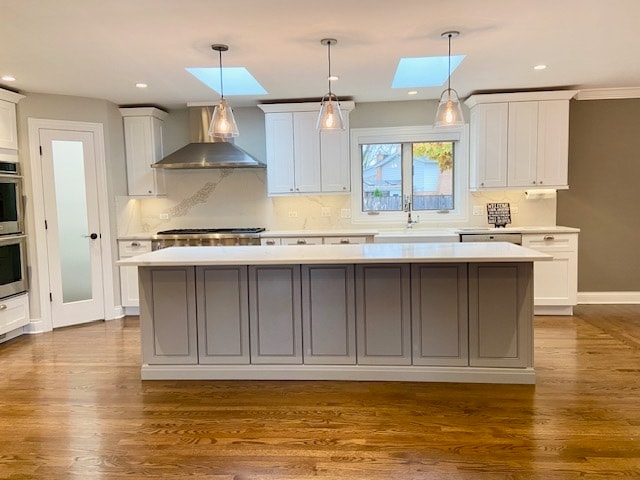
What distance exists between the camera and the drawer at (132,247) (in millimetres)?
5098

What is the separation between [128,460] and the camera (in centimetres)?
224

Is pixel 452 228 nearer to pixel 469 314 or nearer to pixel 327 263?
pixel 469 314

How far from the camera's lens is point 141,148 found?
5.25 metres

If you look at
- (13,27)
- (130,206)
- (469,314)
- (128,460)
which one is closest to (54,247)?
(130,206)

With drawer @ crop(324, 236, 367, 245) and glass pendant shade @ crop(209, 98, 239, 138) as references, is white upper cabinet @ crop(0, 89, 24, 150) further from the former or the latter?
drawer @ crop(324, 236, 367, 245)

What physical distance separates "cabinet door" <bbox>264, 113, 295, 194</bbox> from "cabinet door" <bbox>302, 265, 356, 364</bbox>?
7.39ft

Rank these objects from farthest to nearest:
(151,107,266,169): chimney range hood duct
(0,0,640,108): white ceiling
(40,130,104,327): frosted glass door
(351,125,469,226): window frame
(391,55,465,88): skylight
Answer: (351,125,469,226): window frame, (151,107,266,169): chimney range hood duct, (40,130,104,327): frosted glass door, (391,55,465,88): skylight, (0,0,640,108): white ceiling

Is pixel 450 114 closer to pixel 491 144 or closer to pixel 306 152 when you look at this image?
pixel 491 144

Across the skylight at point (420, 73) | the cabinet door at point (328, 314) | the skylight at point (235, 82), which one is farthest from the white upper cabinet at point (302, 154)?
the cabinet door at point (328, 314)

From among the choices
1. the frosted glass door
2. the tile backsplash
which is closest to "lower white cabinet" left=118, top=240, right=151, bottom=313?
the frosted glass door

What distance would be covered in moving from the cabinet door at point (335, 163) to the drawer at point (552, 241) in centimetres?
206

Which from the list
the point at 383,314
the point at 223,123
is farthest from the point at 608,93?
the point at 223,123

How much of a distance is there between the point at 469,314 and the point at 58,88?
435 centimetres

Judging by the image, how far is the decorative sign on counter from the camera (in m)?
5.27
